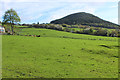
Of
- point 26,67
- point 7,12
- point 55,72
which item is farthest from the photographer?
point 7,12

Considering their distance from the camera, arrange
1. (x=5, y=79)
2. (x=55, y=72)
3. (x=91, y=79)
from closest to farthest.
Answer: (x=5, y=79) → (x=91, y=79) → (x=55, y=72)

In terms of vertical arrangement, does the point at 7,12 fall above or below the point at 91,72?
above

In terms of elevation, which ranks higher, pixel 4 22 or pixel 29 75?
pixel 4 22

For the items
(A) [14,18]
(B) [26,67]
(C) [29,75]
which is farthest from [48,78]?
(A) [14,18]

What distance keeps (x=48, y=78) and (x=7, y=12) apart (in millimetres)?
45894

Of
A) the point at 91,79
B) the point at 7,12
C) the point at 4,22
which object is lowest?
the point at 91,79

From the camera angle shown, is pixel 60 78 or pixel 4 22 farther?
pixel 4 22

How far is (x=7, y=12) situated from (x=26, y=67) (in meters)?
42.9

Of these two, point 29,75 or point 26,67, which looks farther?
point 26,67

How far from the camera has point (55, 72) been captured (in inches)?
402

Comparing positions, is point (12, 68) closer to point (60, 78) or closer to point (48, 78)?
point (48, 78)

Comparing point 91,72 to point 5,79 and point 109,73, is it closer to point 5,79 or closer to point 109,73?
point 109,73

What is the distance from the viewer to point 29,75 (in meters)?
9.35

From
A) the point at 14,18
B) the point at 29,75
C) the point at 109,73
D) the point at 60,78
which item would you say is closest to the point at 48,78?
the point at 60,78
